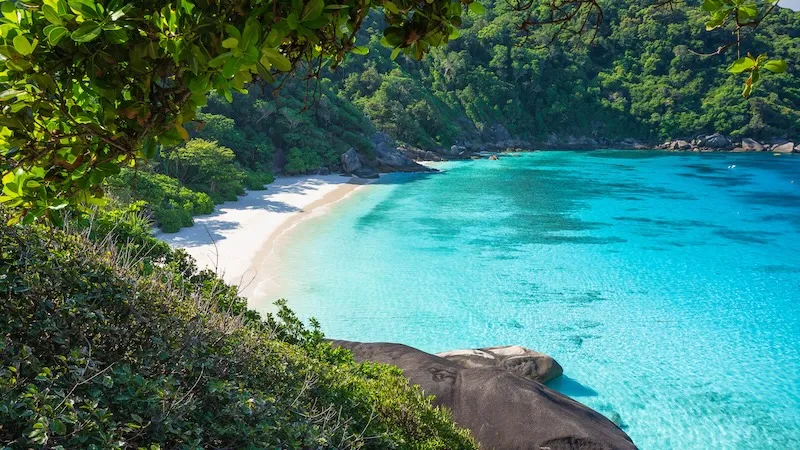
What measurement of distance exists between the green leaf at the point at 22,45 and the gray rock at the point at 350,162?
123ft

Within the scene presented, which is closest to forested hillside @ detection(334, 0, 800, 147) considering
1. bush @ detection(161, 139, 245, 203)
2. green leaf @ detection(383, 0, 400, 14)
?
bush @ detection(161, 139, 245, 203)

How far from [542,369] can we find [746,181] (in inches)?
1544

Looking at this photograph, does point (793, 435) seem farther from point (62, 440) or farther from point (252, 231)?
point (252, 231)

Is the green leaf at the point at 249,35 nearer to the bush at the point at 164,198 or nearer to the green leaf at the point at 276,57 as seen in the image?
the green leaf at the point at 276,57

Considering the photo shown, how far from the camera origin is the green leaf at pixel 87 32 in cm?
118

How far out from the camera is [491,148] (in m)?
68.4

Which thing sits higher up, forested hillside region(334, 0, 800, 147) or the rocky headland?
forested hillside region(334, 0, 800, 147)

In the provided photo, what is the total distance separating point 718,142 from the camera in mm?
68750

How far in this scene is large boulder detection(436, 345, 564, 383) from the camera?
33.2 feet

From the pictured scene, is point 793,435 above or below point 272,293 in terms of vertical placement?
below

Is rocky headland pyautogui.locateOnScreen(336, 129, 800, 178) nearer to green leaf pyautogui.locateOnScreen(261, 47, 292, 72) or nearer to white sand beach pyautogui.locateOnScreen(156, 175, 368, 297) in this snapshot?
white sand beach pyautogui.locateOnScreen(156, 175, 368, 297)

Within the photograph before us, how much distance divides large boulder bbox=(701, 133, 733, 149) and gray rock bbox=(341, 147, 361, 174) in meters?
51.6

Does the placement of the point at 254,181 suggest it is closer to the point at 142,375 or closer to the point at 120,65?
the point at 142,375

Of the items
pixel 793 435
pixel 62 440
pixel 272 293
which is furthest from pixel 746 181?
pixel 62 440
